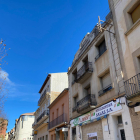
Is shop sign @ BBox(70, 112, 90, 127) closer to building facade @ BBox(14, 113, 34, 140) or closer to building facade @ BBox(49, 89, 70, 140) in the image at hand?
building facade @ BBox(49, 89, 70, 140)

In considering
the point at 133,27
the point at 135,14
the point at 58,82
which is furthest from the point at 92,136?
the point at 58,82

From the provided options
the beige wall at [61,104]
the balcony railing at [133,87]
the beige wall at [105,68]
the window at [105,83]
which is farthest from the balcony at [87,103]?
the beige wall at [61,104]

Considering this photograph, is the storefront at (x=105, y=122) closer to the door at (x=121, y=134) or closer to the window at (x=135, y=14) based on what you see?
the door at (x=121, y=134)

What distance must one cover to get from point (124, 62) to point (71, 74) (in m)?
8.78

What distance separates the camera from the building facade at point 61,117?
16188mm

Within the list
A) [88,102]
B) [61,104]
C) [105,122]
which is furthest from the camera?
[61,104]

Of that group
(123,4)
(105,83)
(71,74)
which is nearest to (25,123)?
(71,74)

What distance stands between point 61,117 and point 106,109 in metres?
8.56

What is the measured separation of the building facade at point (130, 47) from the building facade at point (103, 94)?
0.38 meters

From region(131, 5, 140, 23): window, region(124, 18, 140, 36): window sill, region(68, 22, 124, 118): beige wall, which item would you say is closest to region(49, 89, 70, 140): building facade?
region(68, 22, 124, 118): beige wall

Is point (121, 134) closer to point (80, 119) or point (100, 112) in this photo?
point (100, 112)

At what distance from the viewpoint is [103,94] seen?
10.4m

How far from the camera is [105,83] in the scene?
11.0 meters

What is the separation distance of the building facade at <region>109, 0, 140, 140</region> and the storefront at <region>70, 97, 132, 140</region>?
68 centimetres
